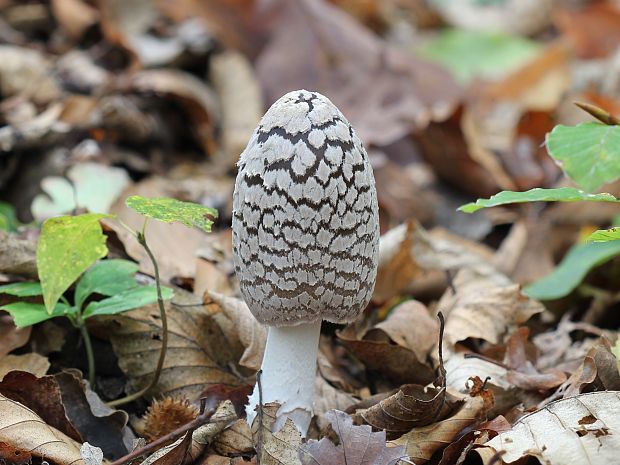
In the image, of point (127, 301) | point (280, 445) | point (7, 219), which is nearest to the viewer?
point (280, 445)

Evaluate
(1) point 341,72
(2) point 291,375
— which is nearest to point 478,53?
(1) point 341,72

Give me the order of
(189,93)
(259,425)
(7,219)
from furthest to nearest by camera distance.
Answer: (189,93) → (7,219) → (259,425)

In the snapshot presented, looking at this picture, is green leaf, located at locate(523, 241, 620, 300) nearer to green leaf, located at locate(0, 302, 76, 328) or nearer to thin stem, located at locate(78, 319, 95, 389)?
thin stem, located at locate(78, 319, 95, 389)

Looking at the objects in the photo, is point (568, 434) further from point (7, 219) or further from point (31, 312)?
point (7, 219)

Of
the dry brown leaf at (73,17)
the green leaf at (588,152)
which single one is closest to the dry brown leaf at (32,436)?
the green leaf at (588,152)

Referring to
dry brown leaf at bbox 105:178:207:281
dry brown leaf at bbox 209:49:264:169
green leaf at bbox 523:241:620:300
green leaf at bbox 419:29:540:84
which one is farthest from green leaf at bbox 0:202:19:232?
green leaf at bbox 419:29:540:84

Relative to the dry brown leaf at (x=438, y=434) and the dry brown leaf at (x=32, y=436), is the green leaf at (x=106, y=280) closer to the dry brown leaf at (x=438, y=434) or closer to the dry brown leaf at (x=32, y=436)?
the dry brown leaf at (x=32, y=436)

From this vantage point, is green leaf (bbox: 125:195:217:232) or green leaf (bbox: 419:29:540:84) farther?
green leaf (bbox: 419:29:540:84)
